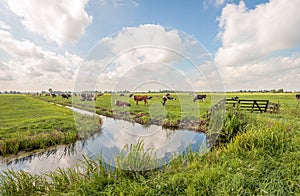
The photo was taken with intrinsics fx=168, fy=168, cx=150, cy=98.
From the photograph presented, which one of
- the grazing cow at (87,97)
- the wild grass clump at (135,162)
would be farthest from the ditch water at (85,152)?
the grazing cow at (87,97)

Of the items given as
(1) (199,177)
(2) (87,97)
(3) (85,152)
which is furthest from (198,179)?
(3) (85,152)

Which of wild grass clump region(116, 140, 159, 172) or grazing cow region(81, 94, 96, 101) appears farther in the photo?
grazing cow region(81, 94, 96, 101)

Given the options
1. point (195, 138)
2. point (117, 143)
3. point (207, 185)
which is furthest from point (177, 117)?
point (207, 185)

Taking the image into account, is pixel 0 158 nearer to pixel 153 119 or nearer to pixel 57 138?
pixel 57 138

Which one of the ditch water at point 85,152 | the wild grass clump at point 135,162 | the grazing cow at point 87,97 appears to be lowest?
the ditch water at point 85,152

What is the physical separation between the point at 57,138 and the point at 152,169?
5.75 meters

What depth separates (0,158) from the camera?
615cm

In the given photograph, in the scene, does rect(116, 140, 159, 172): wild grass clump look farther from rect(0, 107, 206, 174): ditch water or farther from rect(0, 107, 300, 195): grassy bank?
rect(0, 107, 206, 174): ditch water

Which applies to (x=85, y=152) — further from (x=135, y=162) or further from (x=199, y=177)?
(x=199, y=177)

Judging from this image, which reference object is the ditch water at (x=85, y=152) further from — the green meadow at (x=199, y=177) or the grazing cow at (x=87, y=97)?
the grazing cow at (x=87, y=97)

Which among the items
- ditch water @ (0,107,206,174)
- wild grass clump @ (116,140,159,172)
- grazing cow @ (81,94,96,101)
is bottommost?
ditch water @ (0,107,206,174)

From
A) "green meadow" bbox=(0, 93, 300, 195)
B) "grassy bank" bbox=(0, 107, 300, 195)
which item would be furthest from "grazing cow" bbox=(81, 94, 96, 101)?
"grassy bank" bbox=(0, 107, 300, 195)

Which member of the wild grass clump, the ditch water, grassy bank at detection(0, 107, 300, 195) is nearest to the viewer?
grassy bank at detection(0, 107, 300, 195)

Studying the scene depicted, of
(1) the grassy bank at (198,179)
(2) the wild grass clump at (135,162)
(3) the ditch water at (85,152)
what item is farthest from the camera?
(3) the ditch water at (85,152)
